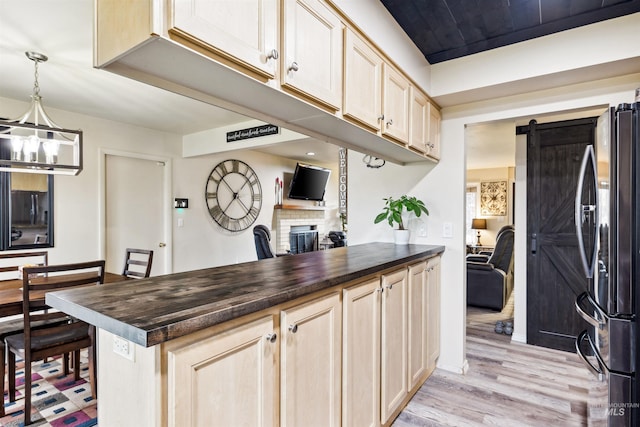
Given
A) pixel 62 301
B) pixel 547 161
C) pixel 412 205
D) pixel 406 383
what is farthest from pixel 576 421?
pixel 62 301

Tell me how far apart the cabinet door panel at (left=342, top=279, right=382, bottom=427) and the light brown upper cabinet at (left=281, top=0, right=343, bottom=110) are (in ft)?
2.91

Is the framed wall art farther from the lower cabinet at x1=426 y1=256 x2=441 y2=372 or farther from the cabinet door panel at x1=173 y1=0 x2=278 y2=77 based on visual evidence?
the cabinet door panel at x1=173 y1=0 x2=278 y2=77

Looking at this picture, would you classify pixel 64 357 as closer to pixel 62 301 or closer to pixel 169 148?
pixel 62 301

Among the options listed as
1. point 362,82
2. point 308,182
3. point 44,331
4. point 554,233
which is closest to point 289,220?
point 308,182

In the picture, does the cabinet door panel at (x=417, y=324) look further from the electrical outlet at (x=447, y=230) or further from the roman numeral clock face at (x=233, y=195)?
the roman numeral clock face at (x=233, y=195)

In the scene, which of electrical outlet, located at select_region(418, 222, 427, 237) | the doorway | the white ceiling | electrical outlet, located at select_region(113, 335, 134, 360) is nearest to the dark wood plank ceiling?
the white ceiling

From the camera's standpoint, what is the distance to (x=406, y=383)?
2135 millimetres

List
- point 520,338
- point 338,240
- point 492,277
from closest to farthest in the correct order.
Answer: point 520,338 < point 492,277 < point 338,240

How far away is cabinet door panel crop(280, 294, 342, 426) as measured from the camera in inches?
47.1

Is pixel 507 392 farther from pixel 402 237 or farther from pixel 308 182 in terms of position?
pixel 308 182

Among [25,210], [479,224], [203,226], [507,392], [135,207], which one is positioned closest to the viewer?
[507,392]

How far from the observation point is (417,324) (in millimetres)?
2295

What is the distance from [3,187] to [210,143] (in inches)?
88.0

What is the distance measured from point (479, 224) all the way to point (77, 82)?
8243mm
